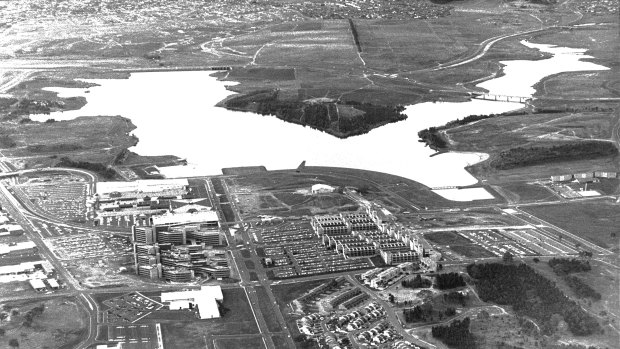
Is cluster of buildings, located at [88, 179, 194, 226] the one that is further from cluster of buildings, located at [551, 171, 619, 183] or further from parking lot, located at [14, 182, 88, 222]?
cluster of buildings, located at [551, 171, 619, 183]

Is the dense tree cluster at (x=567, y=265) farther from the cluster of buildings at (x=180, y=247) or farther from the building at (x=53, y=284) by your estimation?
the building at (x=53, y=284)

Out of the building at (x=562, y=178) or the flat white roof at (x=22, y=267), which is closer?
the flat white roof at (x=22, y=267)

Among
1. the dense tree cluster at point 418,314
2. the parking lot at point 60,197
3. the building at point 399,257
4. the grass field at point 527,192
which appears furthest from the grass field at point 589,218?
the parking lot at point 60,197

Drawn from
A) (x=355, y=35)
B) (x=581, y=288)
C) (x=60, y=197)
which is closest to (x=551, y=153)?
(x=581, y=288)

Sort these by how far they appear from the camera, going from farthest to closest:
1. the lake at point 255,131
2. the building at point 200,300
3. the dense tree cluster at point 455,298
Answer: the lake at point 255,131 → the dense tree cluster at point 455,298 → the building at point 200,300

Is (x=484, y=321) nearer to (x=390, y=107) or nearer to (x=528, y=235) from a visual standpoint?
(x=528, y=235)

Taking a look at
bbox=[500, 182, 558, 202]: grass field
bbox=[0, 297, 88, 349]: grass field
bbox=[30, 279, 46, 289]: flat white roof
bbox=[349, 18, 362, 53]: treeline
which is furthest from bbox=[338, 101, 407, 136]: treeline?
bbox=[0, 297, 88, 349]: grass field

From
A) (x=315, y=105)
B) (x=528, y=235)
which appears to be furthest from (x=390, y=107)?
(x=528, y=235)
